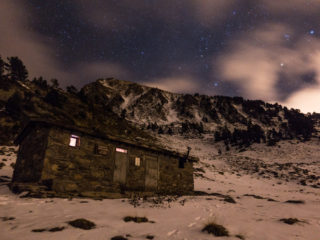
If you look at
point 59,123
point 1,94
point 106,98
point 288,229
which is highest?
point 106,98

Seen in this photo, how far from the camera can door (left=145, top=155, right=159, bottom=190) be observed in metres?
14.5

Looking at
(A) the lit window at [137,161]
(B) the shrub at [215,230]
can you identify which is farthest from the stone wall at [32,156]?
(B) the shrub at [215,230]

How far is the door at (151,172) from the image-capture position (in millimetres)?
14502

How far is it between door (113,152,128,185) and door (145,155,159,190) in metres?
1.61

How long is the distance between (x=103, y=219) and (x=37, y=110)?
31.5 metres

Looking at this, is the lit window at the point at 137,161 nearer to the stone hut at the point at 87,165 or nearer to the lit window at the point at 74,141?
the stone hut at the point at 87,165

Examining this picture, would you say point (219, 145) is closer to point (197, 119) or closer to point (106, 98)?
point (197, 119)

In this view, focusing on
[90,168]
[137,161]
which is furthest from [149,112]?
[90,168]

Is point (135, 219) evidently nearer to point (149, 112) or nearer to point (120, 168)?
point (120, 168)

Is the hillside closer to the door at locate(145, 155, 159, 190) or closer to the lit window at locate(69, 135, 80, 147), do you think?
the lit window at locate(69, 135, 80, 147)

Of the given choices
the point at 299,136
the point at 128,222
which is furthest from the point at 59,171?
the point at 299,136

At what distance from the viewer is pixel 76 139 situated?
39.0 feet

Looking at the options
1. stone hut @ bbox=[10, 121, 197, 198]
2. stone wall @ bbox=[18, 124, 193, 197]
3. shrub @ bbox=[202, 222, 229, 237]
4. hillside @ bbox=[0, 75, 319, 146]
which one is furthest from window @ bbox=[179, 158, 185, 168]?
hillside @ bbox=[0, 75, 319, 146]

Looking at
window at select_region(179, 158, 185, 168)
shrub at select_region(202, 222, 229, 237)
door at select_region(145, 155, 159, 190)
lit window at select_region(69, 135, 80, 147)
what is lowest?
shrub at select_region(202, 222, 229, 237)
